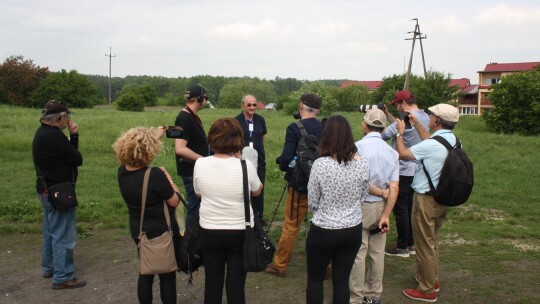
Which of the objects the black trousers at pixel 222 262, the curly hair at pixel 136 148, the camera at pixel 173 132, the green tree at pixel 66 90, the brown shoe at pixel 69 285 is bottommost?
the brown shoe at pixel 69 285

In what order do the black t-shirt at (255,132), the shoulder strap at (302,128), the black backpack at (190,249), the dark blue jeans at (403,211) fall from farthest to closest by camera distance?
the black t-shirt at (255,132) < the dark blue jeans at (403,211) < the shoulder strap at (302,128) < the black backpack at (190,249)

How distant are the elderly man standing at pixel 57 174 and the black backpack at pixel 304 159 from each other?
2.29m

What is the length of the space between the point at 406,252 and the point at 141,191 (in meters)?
3.80

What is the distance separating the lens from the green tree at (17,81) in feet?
219

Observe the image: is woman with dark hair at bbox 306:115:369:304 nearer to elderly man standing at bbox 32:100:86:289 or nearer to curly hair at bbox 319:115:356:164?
curly hair at bbox 319:115:356:164

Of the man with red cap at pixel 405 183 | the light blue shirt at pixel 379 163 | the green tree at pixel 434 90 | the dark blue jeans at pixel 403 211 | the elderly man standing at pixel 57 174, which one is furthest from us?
the green tree at pixel 434 90

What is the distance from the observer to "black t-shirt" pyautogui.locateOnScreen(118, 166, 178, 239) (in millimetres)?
3670

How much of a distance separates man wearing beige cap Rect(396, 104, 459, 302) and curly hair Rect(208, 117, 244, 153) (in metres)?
1.86

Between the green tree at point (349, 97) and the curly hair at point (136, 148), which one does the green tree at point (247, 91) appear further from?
the curly hair at point (136, 148)

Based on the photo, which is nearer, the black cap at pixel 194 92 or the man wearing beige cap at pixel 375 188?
the man wearing beige cap at pixel 375 188

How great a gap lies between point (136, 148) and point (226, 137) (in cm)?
74

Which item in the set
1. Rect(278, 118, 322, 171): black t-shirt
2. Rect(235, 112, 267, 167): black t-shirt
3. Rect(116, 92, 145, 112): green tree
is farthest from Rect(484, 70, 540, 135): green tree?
Rect(116, 92, 145, 112): green tree

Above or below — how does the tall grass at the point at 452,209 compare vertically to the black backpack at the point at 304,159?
below

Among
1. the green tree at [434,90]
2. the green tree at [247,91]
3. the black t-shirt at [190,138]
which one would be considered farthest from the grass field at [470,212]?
the green tree at [247,91]
